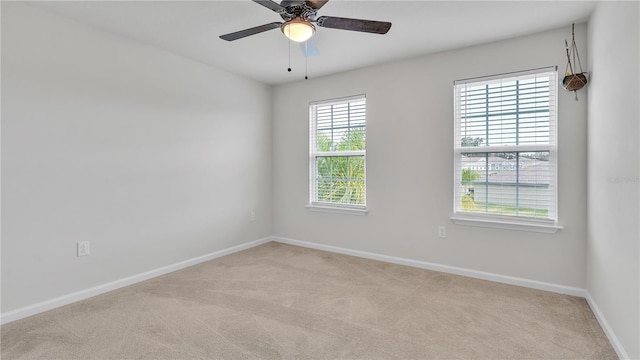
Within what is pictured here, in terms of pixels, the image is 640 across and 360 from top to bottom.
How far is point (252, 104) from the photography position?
445 cm

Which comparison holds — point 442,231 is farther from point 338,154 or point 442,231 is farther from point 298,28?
point 298,28

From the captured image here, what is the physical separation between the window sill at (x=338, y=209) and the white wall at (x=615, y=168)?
2.23m

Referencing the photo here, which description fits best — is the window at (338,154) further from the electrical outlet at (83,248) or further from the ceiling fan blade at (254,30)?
the electrical outlet at (83,248)

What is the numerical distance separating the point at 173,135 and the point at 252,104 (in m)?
1.34

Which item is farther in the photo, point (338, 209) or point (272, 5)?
point (338, 209)

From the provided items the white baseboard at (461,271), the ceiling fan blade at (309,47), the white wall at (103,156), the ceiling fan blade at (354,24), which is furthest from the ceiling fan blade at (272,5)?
the white baseboard at (461,271)

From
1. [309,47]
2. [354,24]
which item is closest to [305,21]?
[354,24]

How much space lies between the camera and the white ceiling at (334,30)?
2418mm

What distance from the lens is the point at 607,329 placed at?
2082 mm

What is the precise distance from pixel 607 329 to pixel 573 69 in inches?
84.5

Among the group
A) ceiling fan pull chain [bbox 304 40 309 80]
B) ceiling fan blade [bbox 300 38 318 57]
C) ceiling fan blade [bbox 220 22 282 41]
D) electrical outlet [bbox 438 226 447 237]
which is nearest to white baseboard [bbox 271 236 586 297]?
electrical outlet [bbox 438 226 447 237]

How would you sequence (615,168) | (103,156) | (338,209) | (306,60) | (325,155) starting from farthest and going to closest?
(325,155), (338,209), (306,60), (103,156), (615,168)

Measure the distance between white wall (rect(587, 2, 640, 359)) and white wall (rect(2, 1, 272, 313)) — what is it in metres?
3.75

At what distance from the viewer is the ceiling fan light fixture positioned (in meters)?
2.02
